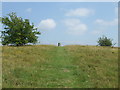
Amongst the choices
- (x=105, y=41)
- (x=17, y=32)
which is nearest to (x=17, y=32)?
(x=17, y=32)

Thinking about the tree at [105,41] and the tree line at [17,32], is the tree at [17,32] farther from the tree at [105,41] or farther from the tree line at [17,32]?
the tree at [105,41]

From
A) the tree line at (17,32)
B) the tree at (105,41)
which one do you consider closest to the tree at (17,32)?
the tree line at (17,32)

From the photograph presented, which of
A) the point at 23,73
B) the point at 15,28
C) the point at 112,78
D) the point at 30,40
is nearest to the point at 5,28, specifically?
the point at 15,28

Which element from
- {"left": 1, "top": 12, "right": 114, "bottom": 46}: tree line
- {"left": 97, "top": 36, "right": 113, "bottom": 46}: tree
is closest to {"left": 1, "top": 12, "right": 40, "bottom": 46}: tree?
{"left": 1, "top": 12, "right": 114, "bottom": 46}: tree line

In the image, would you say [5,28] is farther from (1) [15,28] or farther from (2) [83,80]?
(2) [83,80]

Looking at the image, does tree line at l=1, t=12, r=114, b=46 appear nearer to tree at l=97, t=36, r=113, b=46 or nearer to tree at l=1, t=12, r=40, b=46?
tree at l=1, t=12, r=40, b=46

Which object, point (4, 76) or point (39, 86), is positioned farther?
point (4, 76)

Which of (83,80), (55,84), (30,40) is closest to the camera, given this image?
(55,84)

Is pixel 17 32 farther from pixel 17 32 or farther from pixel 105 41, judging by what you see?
pixel 105 41

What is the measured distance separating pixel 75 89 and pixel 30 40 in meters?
44.7

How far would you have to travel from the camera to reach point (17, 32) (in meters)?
50.2

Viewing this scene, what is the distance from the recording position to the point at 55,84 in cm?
983

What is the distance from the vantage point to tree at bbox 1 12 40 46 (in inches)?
1961

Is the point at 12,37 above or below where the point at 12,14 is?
below
